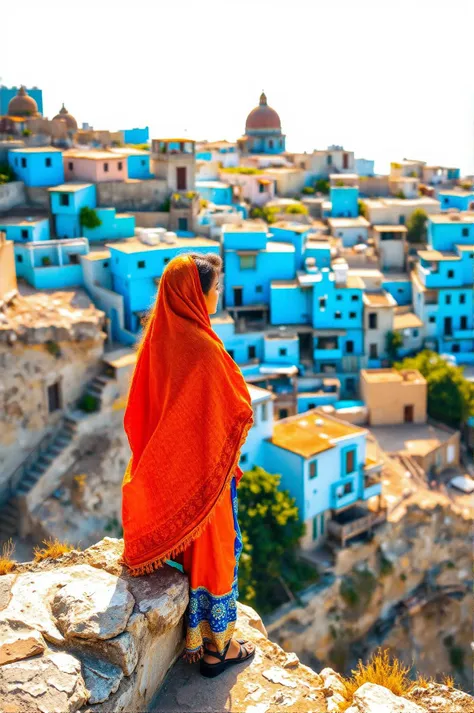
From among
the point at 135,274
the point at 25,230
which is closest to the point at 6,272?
the point at 25,230

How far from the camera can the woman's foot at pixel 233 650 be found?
4609 millimetres

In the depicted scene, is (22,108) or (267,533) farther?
(22,108)

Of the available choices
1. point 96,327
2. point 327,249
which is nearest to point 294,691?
point 96,327

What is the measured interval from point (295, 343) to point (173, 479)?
21591 mm

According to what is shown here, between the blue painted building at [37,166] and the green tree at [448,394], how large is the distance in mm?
12605

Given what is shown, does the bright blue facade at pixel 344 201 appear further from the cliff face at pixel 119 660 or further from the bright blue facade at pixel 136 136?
the cliff face at pixel 119 660

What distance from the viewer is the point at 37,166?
85.1 feet

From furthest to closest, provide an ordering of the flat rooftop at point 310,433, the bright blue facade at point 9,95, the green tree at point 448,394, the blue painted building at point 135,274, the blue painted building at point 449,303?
the bright blue facade at point 9,95 → the blue painted building at point 449,303 → the green tree at point 448,394 → the blue painted building at point 135,274 → the flat rooftop at point 310,433

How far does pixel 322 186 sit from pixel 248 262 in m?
14.0

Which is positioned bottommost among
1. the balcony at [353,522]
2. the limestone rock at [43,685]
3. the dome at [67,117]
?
the balcony at [353,522]

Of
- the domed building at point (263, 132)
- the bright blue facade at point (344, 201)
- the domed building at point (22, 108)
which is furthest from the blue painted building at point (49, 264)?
the domed building at point (263, 132)

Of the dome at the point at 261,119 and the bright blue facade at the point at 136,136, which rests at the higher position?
the dome at the point at 261,119

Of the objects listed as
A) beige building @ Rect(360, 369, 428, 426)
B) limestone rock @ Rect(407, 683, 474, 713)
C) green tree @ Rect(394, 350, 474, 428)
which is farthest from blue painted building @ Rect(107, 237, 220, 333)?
limestone rock @ Rect(407, 683, 474, 713)

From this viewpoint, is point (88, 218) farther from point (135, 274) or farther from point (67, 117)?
point (67, 117)
